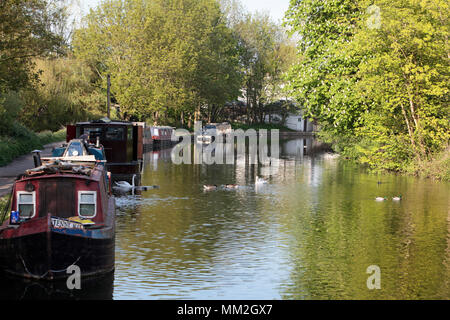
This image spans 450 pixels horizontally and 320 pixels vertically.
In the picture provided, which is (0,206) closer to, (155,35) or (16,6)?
(16,6)

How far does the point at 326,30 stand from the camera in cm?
4144

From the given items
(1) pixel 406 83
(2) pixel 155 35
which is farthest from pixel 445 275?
(2) pixel 155 35

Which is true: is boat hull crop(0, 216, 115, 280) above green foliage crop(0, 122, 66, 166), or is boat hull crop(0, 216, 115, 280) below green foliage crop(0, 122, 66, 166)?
below

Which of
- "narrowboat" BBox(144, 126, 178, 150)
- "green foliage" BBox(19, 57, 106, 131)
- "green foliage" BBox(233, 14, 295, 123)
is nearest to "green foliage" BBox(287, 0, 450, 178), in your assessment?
"green foliage" BBox(19, 57, 106, 131)

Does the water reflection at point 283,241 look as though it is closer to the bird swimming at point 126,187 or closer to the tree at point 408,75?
the bird swimming at point 126,187

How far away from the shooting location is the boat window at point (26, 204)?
15.9 metres

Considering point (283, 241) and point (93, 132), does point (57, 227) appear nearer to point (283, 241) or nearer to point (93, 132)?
point (283, 241)

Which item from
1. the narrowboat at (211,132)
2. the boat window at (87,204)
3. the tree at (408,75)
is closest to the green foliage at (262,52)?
the narrowboat at (211,132)

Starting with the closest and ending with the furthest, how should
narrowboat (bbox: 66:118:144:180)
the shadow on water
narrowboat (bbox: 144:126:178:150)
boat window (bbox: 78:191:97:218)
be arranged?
the shadow on water, boat window (bbox: 78:191:97:218), narrowboat (bbox: 66:118:144:180), narrowboat (bbox: 144:126:178:150)

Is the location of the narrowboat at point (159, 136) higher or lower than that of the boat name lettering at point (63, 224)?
higher

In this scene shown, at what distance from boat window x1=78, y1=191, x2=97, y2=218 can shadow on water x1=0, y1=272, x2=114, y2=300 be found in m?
1.73

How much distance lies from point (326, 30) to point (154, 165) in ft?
49.0

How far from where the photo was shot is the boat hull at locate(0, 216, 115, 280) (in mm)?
14586

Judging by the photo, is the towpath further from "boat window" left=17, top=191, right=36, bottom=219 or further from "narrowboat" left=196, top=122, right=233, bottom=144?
"narrowboat" left=196, top=122, right=233, bottom=144
